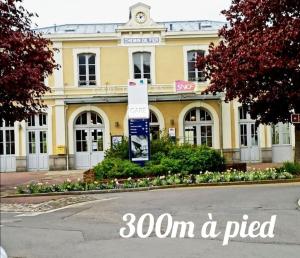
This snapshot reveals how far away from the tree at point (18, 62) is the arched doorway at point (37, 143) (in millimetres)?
12148

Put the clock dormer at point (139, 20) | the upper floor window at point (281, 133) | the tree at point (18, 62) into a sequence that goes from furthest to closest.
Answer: the upper floor window at point (281, 133) < the clock dormer at point (139, 20) < the tree at point (18, 62)

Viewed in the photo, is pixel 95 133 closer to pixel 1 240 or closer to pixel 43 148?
pixel 43 148

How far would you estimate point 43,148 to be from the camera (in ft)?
107

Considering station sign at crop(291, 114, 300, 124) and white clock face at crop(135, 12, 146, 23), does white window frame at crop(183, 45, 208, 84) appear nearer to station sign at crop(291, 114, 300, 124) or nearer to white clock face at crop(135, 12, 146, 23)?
white clock face at crop(135, 12, 146, 23)

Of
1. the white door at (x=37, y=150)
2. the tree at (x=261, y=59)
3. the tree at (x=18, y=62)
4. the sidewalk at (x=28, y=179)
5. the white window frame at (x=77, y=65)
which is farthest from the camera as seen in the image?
the white window frame at (x=77, y=65)

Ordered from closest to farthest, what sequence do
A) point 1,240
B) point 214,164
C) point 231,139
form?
point 1,240 < point 214,164 < point 231,139

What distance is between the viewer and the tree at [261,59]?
20.5 meters

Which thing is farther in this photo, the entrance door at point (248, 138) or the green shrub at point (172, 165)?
the entrance door at point (248, 138)

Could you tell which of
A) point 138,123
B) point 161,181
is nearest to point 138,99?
point 138,123

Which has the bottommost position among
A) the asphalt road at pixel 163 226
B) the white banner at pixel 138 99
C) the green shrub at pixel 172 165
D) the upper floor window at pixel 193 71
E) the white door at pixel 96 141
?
the asphalt road at pixel 163 226

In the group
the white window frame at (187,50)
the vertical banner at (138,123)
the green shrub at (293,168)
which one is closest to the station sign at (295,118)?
the green shrub at (293,168)

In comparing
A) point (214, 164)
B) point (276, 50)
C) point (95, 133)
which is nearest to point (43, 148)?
point (95, 133)

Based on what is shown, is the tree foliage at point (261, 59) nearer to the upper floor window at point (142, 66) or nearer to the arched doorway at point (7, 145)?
the upper floor window at point (142, 66)

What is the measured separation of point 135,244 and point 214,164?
46.4 ft
